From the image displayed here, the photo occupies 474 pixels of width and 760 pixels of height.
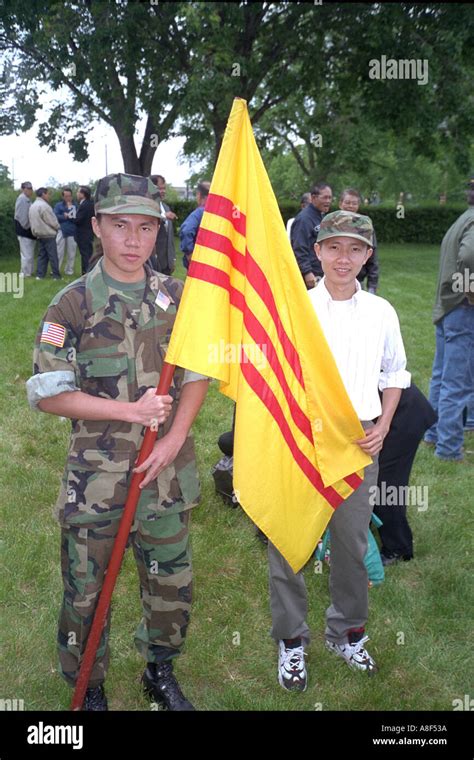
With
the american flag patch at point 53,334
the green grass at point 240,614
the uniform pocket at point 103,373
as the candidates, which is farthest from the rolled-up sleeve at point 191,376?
the green grass at point 240,614

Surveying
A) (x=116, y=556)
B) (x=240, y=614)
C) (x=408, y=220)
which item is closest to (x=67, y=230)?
(x=240, y=614)

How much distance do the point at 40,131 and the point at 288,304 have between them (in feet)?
76.4

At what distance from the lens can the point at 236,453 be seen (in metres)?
3.06

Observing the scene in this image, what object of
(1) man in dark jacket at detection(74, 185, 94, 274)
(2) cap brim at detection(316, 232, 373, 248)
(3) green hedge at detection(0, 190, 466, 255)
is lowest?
(2) cap brim at detection(316, 232, 373, 248)

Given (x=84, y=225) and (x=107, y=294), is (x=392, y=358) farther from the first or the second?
(x=84, y=225)

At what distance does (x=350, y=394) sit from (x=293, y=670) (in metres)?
1.44

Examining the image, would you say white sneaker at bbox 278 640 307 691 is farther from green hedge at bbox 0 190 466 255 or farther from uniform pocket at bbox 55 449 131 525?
green hedge at bbox 0 190 466 255

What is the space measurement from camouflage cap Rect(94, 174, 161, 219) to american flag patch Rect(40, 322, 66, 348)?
486 millimetres

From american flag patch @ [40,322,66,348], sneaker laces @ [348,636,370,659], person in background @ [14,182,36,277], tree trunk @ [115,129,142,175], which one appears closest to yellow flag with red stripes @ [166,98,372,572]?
american flag patch @ [40,322,66,348]

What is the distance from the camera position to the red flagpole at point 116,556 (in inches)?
110

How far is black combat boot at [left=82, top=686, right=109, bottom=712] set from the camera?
10.5 feet

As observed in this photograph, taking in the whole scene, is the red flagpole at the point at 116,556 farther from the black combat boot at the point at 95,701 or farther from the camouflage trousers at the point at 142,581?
the black combat boot at the point at 95,701

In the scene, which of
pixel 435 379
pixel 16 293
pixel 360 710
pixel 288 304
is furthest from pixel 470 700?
pixel 16 293

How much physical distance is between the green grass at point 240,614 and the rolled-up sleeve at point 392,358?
151 centimetres
